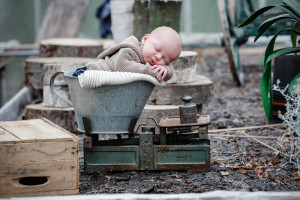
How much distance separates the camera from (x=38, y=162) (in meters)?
2.15

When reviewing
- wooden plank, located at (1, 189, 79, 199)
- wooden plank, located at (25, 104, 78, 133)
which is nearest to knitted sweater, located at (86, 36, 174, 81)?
wooden plank, located at (1, 189, 79, 199)

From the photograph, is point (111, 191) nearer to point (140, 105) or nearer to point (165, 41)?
point (140, 105)

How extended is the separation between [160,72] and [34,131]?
0.74 metres

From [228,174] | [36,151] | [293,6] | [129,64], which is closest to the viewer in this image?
[36,151]

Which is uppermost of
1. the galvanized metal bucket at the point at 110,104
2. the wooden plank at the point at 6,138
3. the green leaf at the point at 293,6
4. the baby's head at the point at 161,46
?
the green leaf at the point at 293,6

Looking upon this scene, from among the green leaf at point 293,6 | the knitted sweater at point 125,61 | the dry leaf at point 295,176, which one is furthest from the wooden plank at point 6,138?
the green leaf at point 293,6

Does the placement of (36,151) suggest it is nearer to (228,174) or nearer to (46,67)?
(228,174)

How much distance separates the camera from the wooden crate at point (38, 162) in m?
2.12

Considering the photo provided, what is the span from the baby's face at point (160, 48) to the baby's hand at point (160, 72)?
0.11 ft

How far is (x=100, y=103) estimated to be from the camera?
2.38 m

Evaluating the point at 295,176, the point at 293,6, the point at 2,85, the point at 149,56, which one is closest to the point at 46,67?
the point at 149,56

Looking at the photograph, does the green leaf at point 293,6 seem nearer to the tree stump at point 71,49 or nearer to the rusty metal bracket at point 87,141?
the rusty metal bracket at point 87,141

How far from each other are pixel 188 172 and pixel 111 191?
0.51 metres

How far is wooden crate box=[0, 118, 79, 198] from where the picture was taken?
83.3 inches
